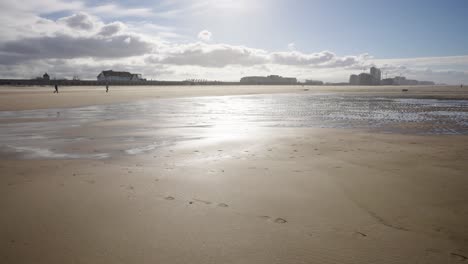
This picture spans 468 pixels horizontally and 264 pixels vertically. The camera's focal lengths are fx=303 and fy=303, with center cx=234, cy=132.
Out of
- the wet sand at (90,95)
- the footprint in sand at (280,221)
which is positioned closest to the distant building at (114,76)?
the wet sand at (90,95)

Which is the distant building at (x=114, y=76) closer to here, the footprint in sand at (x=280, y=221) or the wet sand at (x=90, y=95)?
the wet sand at (x=90, y=95)

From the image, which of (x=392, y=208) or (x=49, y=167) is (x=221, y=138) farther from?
(x=392, y=208)

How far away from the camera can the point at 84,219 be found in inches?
152

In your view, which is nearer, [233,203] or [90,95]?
[233,203]

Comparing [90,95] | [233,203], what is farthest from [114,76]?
[233,203]

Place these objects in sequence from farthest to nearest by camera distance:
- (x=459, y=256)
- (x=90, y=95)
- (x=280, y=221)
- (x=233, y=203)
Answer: (x=90, y=95) → (x=233, y=203) → (x=280, y=221) → (x=459, y=256)

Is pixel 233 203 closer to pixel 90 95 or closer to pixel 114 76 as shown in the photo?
pixel 90 95

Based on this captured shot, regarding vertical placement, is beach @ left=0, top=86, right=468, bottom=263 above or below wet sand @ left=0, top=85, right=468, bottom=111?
below

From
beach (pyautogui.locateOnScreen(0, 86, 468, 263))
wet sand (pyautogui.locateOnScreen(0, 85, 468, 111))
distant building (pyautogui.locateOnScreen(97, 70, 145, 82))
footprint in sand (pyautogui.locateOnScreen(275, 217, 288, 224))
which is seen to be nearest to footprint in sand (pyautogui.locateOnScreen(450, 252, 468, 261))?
beach (pyautogui.locateOnScreen(0, 86, 468, 263))

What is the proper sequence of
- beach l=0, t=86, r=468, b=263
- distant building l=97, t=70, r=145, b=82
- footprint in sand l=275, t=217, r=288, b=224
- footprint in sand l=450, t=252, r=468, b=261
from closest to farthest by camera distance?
1. footprint in sand l=450, t=252, r=468, b=261
2. beach l=0, t=86, r=468, b=263
3. footprint in sand l=275, t=217, r=288, b=224
4. distant building l=97, t=70, r=145, b=82

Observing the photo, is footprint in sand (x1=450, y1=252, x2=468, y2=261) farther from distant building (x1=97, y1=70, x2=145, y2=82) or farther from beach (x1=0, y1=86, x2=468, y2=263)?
→ distant building (x1=97, y1=70, x2=145, y2=82)

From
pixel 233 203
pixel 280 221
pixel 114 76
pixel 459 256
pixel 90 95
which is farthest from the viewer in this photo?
pixel 114 76

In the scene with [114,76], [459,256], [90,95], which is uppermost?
[114,76]

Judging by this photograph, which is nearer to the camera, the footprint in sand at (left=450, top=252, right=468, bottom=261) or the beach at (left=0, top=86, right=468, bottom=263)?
the footprint in sand at (left=450, top=252, right=468, bottom=261)
